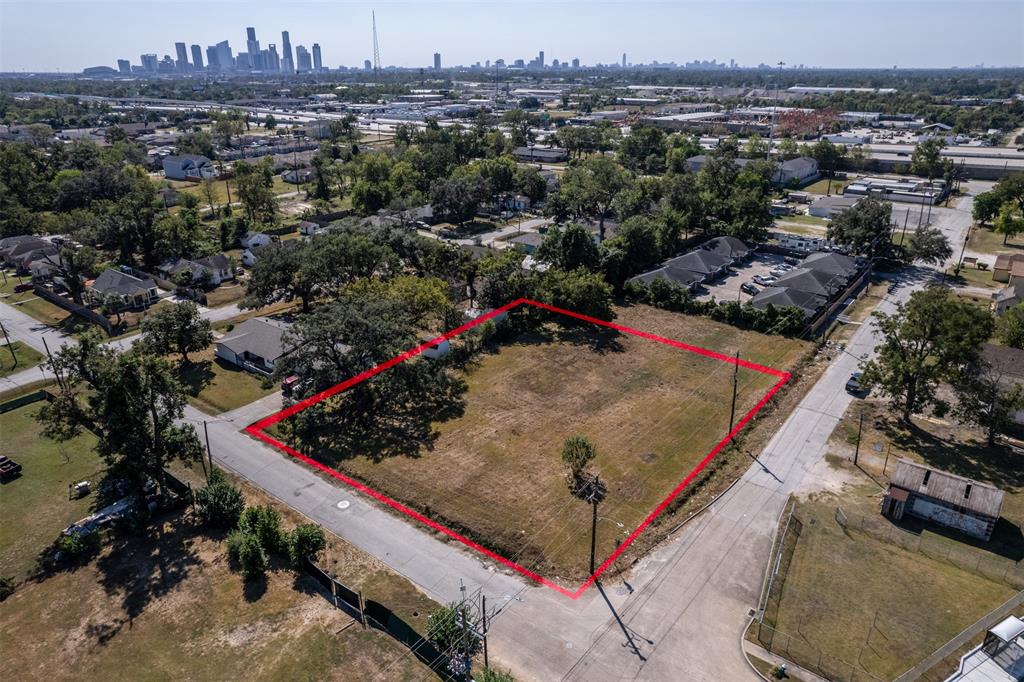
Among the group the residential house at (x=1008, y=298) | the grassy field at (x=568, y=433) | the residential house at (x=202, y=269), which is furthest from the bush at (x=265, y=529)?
the residential house at (x=1008, y=298)

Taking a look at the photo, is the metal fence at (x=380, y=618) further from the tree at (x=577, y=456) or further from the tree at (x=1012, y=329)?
the tree at (x=1012, y=329)

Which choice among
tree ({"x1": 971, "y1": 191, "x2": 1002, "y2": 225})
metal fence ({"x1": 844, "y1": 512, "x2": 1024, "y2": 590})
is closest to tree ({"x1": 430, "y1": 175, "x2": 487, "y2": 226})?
metal fence ({"x1": 844, "y1": 512, "x2": 1024, "y2": 590})

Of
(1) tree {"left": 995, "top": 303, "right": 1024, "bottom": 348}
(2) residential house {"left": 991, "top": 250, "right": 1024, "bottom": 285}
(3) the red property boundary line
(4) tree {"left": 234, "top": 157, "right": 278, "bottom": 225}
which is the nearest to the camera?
(3) the red property boundary line

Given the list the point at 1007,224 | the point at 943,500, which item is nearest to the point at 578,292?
the point at 943,500

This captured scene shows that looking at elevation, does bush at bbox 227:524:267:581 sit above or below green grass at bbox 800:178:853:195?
below

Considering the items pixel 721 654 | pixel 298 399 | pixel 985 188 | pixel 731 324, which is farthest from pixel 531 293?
pixel 985 188

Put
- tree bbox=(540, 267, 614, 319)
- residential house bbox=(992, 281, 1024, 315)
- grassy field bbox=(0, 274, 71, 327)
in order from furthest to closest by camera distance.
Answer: grassy field bbox=(0, 274, 71, 327) < tree bbox=(540, 267, 614, 319) < residential house bbox=(992, 281, 1024, 315)

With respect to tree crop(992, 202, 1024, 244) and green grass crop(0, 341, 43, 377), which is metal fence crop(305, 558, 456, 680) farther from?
tree crop(992, 202, 1024, 244)
